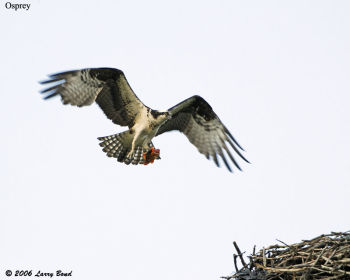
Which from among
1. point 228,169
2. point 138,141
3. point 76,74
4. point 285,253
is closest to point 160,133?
point 138,141

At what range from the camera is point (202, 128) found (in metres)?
11.2

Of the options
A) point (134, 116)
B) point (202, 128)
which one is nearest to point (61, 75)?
point (134, 116)

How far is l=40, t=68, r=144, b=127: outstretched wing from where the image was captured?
9523 mm

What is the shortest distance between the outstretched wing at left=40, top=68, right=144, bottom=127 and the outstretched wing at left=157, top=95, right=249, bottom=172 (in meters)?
0.90

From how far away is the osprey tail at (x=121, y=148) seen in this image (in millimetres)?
10727

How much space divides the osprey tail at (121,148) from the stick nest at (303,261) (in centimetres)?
416

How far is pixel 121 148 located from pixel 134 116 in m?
0.76

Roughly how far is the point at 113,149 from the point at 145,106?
1.16 m

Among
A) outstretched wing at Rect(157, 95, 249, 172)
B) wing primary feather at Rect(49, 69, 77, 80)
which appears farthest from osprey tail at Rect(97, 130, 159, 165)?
wing primary feather at Rect(49, 69, 77, 80)

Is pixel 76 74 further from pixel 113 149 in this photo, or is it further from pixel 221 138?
pixel 221 138

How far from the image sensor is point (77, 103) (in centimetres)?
964

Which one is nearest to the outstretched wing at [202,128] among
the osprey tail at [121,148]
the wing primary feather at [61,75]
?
the osprey tail at [121,148]

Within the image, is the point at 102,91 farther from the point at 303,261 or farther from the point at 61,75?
the point at 303,261

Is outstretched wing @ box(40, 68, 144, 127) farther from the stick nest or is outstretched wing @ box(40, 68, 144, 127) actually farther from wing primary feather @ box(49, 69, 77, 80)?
the stick nest
